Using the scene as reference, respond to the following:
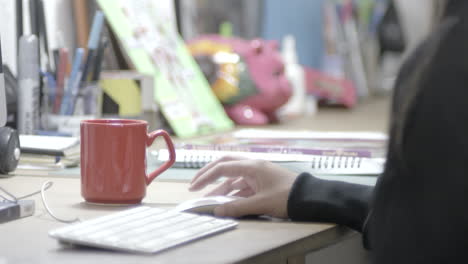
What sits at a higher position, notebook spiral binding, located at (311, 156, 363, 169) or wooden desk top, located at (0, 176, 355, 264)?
notebook spiral binding, located at (311, 156, 363, 169)

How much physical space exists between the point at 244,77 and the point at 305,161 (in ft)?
2.43

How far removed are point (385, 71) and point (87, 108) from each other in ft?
7.83

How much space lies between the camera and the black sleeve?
2.69 feet

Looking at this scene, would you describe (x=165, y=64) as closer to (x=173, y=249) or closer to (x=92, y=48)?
(x=92, y=48)

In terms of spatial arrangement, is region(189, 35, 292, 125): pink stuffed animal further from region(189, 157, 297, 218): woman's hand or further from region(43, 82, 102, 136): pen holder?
region(189, 157, 297, 218): woman's hand

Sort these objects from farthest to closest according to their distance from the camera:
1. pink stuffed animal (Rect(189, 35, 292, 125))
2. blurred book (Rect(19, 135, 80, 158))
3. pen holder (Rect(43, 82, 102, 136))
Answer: pink stuffed animal (Rect(189, 35, 292, 125)) → pen holder (Rect(43, 82, 102, 136)) → blurred book (Rect(19, 135, 80, 158))

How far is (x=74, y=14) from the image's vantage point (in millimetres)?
1603

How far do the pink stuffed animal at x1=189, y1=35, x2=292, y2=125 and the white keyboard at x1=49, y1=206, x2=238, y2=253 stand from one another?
1.10 meters

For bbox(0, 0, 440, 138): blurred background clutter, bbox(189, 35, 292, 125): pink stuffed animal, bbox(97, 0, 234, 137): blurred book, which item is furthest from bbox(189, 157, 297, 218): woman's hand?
bbox(189, 35, 292, 125): pink stuffed animal

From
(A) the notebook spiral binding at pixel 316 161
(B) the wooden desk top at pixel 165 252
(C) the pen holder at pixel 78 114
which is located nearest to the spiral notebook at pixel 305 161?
(A) the notebook spiral binding at pixel 316 161

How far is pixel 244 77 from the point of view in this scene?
6.16 feet

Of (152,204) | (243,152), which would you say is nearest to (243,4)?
(243,152)

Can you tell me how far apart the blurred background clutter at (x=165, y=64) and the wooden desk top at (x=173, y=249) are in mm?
A: 186

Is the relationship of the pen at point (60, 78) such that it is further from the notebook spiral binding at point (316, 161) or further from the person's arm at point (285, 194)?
the person's arm at point (285, 194)
